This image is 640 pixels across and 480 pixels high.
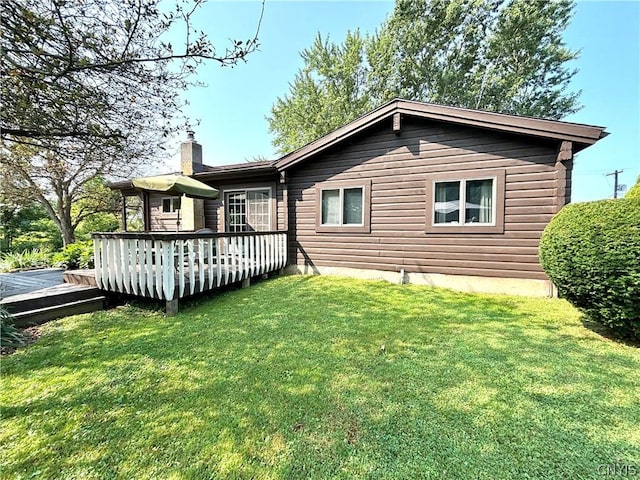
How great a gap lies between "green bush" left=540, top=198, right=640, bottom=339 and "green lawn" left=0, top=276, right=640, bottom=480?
1.46 feet

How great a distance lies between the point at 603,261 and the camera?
3227mm

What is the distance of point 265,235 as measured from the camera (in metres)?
6.98

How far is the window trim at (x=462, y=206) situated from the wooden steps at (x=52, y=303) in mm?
6719

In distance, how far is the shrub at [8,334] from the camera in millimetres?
3402

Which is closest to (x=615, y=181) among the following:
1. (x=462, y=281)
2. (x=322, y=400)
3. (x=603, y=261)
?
(x=462, y=281)

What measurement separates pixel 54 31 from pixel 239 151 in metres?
26.3

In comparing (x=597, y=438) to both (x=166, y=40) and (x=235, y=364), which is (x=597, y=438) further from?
(x=166, y=40)

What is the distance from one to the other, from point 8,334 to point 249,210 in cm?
588

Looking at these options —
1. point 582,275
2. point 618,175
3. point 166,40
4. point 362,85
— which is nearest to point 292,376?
point 582,275

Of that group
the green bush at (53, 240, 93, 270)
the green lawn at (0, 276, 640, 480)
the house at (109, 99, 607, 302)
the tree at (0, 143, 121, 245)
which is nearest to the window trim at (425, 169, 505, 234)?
the house at (109, 99, 607, 302)

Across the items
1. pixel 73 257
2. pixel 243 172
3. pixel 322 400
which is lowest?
pixel 322 400

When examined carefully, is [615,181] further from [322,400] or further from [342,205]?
[322,400]

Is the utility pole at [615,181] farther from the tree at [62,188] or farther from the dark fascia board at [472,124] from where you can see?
the tree at [62,188]

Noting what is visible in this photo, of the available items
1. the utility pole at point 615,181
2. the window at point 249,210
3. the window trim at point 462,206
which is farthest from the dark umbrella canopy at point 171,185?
the utility pole at point 615,181
